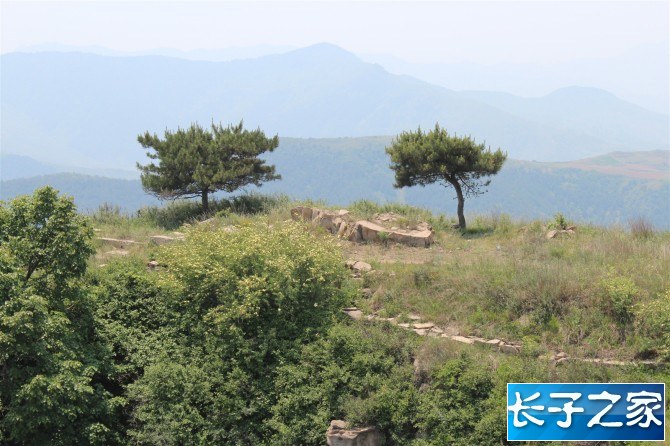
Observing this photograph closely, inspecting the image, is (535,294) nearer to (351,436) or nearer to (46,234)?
(351,436)

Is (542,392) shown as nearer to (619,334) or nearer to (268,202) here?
(619,334)

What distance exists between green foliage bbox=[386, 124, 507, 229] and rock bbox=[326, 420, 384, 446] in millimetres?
10653

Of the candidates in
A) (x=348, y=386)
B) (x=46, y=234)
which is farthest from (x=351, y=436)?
(x=46, y=234)

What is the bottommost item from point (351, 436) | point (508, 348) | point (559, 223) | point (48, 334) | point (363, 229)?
point (351, 436)

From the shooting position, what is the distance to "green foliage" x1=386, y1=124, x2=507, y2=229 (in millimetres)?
20812

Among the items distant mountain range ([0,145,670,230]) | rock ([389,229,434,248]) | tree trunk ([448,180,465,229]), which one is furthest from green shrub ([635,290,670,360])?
distant mountain range ([0,145,670,230])

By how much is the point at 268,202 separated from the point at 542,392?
1454 cm

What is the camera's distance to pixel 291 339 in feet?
42.0

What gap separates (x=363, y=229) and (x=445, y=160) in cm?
458

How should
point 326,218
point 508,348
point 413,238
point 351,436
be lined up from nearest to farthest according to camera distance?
point 351,436 < point 508,348 < point 413,238 < point 326,218

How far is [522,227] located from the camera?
19125 millimetres

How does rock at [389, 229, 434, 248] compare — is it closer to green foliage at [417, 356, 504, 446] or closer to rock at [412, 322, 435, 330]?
rock at [412, 322, 435, 330]

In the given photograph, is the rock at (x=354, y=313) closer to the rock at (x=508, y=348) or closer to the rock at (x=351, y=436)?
the rock at (x=351, y=436)

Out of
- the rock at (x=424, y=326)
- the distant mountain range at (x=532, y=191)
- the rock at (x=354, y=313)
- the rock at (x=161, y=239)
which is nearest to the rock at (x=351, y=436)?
the rock at (x=424, y=326)
